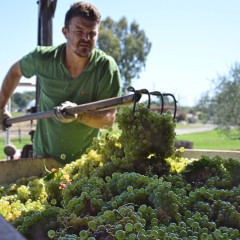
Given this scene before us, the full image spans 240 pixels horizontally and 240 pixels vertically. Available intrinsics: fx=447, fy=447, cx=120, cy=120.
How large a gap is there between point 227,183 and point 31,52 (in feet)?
6.44

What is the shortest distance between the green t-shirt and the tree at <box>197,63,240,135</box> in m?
13.7

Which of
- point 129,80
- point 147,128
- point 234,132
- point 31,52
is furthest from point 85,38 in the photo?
point 129,80

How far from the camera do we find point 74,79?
9.02 ft

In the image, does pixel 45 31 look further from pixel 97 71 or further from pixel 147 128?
pixel 147 128

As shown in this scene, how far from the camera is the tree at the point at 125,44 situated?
34156 mm

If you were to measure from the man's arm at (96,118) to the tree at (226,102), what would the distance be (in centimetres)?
1394

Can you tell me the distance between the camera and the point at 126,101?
1647mm

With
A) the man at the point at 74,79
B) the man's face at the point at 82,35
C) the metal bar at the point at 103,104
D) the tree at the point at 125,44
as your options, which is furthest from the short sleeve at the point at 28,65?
the tree at the point at 125,44

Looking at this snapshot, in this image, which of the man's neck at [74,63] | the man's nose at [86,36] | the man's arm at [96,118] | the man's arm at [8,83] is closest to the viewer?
the man's arm at [96,118]

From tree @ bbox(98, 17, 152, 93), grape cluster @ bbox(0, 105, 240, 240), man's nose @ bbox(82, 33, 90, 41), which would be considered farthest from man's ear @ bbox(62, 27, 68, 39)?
tree @ bbox(98, 17, 152, 93)

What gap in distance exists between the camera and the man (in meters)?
2.64

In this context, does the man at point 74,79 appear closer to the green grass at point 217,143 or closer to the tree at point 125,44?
the green grass at point 217,143

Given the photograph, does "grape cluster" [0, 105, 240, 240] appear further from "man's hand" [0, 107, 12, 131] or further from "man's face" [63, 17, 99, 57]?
"man's hand" [0, 107, 12, 131]

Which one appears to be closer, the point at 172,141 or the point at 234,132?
the point at 172,141
